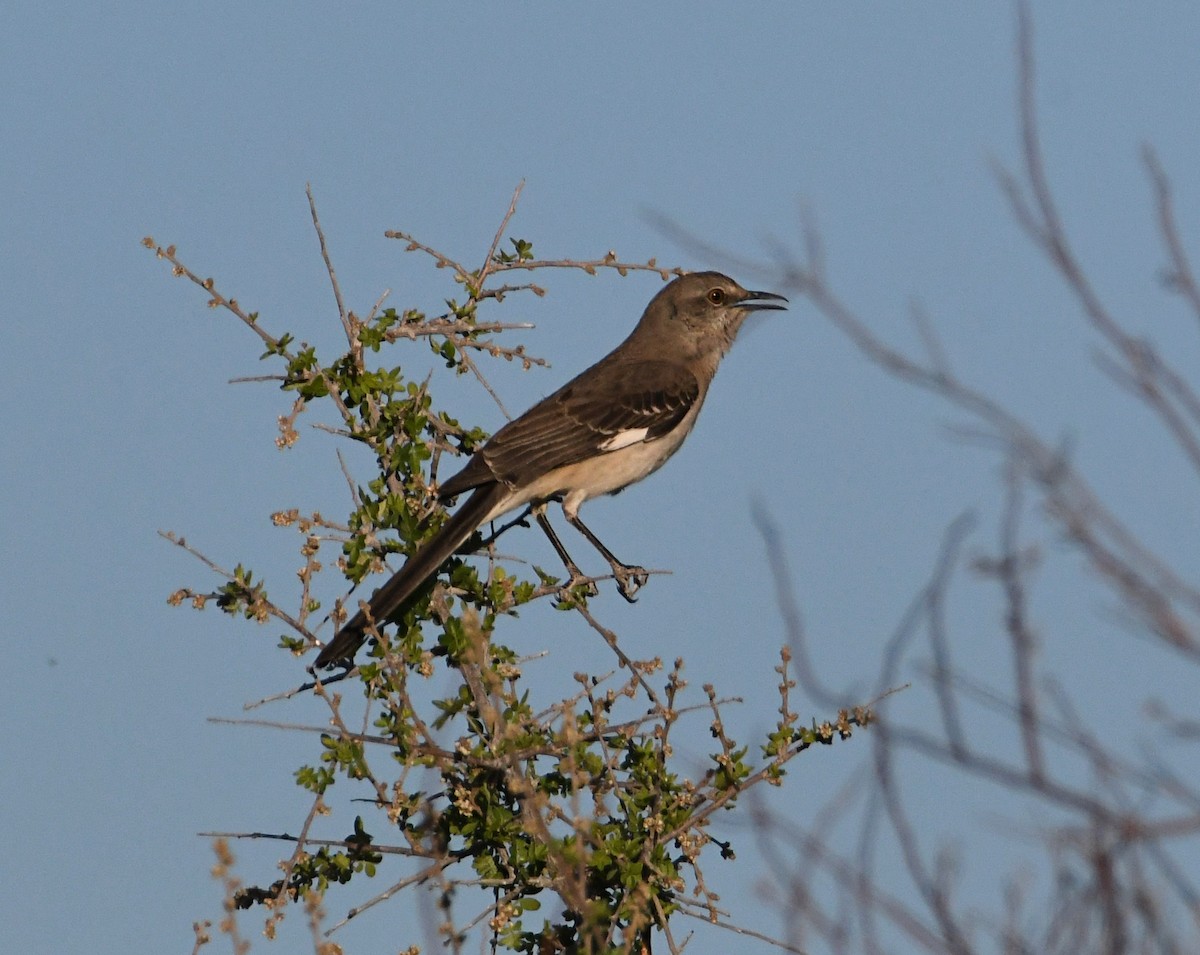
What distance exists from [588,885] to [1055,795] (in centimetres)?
210

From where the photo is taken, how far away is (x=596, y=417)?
7684 millimetres

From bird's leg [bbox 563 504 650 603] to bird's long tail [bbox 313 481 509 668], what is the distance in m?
2.01

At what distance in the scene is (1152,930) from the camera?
2.56 m

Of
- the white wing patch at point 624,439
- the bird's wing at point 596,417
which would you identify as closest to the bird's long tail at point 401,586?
the bird's wing at point 596,417

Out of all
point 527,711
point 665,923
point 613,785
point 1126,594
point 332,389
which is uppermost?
point 332,389

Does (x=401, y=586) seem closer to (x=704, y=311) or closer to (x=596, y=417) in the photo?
(x=596, y=417)

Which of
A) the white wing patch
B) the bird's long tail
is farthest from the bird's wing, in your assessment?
the bird's long tail

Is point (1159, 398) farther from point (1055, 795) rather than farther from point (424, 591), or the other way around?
point (424, 591)

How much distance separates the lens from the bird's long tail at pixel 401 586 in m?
4.83

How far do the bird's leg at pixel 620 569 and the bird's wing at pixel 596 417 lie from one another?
360 mm

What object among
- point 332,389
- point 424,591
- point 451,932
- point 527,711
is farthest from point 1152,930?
point 332,389

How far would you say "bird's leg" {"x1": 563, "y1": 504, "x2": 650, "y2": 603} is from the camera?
7680 mm

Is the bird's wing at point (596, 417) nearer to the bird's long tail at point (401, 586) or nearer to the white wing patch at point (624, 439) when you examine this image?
the white wing patch at point (624, 439)

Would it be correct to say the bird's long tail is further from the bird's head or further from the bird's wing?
the bird's head
